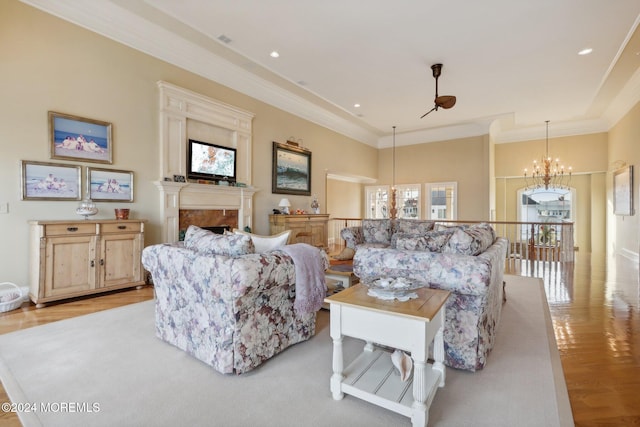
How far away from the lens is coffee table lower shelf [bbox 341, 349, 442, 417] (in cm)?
163

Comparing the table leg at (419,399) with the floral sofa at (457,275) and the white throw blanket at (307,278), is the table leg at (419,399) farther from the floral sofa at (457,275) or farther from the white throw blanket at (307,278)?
the white throw blanket at (307,278)

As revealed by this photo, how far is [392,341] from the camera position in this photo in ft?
5.32

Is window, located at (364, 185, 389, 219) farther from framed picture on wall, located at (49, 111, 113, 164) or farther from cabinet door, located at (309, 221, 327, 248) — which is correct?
framed picture on wall, located at (49, 111, 113, 164)

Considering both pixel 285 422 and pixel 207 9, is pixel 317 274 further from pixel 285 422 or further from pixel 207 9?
pixel 207 9

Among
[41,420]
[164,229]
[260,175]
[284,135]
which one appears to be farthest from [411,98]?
[41,420]

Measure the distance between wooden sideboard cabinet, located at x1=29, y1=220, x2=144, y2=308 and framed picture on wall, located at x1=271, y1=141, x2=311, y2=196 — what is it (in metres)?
3.16

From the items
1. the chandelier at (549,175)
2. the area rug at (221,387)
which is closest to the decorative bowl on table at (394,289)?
the area rug at (221,387)

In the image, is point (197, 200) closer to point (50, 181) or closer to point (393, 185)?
point (50, 181)

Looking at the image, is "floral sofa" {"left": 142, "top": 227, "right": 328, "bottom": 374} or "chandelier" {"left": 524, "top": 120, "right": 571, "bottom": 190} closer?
"floral sofa" {"left": 142, "top": 227, "right": 328, "bottom": 374}

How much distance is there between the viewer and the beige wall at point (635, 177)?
20.1 ft

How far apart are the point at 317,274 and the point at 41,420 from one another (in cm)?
178

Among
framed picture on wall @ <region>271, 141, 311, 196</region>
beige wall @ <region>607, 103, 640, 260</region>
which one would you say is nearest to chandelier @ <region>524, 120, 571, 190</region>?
beige wall @ <region>607, 103, 640, 260</region>

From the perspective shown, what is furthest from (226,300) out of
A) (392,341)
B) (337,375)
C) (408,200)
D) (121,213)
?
(408,200)

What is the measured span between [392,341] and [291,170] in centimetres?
575
